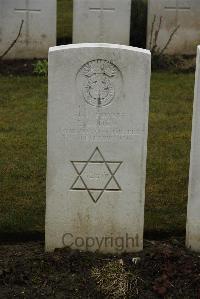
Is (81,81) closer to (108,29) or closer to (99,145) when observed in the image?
(99,145)

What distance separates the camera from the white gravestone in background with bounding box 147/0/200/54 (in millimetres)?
10935

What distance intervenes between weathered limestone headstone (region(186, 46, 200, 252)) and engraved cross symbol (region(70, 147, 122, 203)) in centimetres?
48

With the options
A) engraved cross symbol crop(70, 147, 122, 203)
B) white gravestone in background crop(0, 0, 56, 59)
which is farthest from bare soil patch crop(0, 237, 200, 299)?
white gravestone in background crop(0, 0, 56, 59)

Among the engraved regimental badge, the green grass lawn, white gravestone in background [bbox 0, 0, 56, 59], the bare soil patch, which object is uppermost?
white gravestone in background [bbox 0, 0, 56, 59]

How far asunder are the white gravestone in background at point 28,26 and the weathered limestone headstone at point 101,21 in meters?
0.34

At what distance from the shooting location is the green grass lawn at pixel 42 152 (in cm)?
592

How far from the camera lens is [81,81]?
5.03 metres

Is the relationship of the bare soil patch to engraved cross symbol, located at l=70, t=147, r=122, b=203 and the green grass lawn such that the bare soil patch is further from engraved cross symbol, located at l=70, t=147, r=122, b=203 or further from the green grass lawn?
the green grass lawn

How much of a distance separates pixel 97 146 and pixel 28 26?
19.2ft

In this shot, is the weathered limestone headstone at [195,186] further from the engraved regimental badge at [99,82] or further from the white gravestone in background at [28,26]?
the white gravestone in background at [28,26]

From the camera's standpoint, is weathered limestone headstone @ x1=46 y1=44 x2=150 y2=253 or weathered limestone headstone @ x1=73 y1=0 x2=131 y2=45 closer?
weathered limestone headstone @ x1=46 y1=44 x2=150 y2=253

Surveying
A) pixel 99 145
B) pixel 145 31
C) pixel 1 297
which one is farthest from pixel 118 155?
pixel 145 31

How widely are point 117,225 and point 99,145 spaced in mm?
563

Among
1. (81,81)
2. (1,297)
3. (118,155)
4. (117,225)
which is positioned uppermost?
(81,81)
